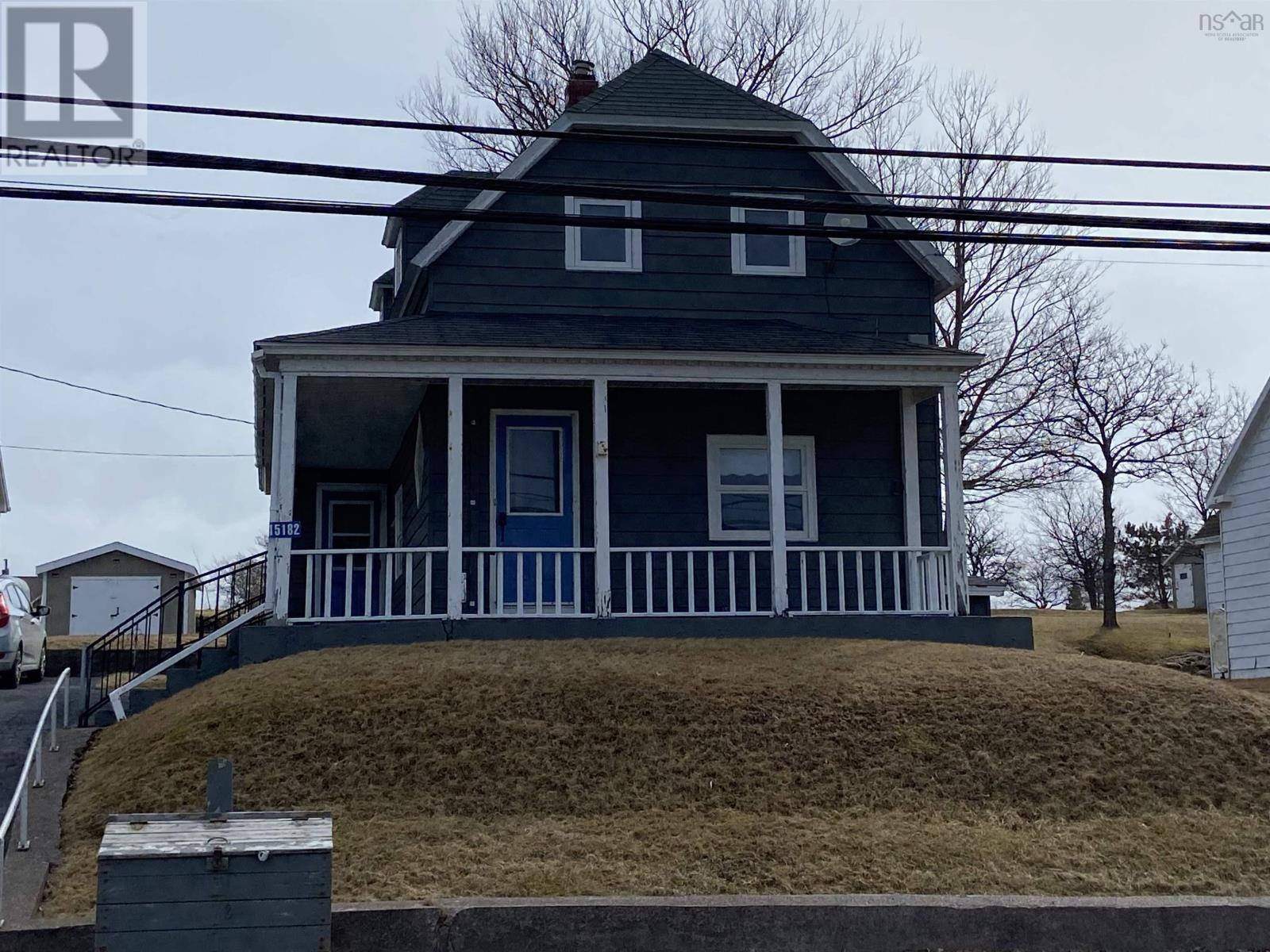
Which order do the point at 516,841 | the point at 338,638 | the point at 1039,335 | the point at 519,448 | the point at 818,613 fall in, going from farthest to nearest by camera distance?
1. the point at 1039,335
2. the point at 519,448
3. the point at 818,613
4. the point at 338,638
5. the point at 516,841

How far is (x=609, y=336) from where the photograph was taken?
16.3 m

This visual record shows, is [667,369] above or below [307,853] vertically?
above

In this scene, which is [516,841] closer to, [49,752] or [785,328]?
[49,752]

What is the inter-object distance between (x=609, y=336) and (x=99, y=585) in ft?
78.7

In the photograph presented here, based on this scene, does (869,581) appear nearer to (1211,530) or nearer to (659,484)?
(659,484)

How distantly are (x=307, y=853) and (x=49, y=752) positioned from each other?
6842 mm

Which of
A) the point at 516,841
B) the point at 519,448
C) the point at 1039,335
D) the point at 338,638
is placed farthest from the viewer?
the point at 1039,335

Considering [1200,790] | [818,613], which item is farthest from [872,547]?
[1200,790]

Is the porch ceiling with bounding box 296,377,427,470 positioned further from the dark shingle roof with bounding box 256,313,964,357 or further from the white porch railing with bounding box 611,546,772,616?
the white porch railing with bounding box 611,546,772,616

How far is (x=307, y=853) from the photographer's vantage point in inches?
268

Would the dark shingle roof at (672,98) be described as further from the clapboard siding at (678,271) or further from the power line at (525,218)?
the power line at (525,218)

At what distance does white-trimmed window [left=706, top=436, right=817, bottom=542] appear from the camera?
17344 mm

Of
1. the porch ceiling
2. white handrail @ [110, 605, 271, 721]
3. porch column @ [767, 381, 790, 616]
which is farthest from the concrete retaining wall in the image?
the porch ceiling

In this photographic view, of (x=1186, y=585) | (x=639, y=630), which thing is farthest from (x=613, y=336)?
(x=1186, y=585)
